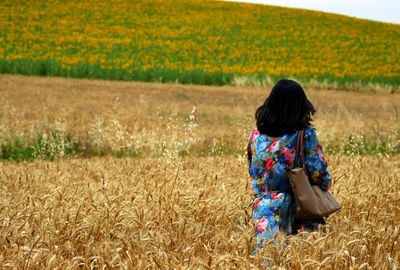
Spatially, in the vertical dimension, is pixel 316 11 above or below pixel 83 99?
above

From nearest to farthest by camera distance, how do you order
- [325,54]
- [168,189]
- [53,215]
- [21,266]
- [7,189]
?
[21,266] → [53,215] → [168,189] → [7,189] → [325,54]

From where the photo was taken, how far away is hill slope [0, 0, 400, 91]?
24000 mm

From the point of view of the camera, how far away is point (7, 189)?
5000mm

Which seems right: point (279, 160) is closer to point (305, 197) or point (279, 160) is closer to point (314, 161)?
point (314, 161)

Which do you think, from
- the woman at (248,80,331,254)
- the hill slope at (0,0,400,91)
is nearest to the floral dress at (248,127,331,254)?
the woman at (248,80,331,254)

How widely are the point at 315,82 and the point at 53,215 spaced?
2072 cm

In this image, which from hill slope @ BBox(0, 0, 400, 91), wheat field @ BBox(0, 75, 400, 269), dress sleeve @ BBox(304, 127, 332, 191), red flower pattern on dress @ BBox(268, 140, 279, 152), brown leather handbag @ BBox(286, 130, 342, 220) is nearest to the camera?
wheat field @ BBox(0, 75, 400, 269)

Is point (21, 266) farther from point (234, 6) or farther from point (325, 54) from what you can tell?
point (234, 6)

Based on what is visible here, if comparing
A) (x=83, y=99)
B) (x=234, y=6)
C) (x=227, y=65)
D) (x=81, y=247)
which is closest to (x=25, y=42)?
(x=227, y=65)

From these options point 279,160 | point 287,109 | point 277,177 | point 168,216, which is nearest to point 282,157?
point 279,160

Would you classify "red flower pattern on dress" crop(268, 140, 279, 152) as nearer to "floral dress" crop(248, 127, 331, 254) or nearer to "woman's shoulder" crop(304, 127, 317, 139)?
"floral dress" crop(248, 127, 331, 254)

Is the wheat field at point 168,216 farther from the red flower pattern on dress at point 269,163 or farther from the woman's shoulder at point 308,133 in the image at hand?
the woman's shoulder at point 308,133

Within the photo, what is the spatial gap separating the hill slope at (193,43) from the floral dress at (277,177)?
62.2ft

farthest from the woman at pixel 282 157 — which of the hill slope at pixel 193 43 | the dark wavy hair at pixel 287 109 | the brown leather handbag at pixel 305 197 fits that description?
the hill slope at pixel 193 43
